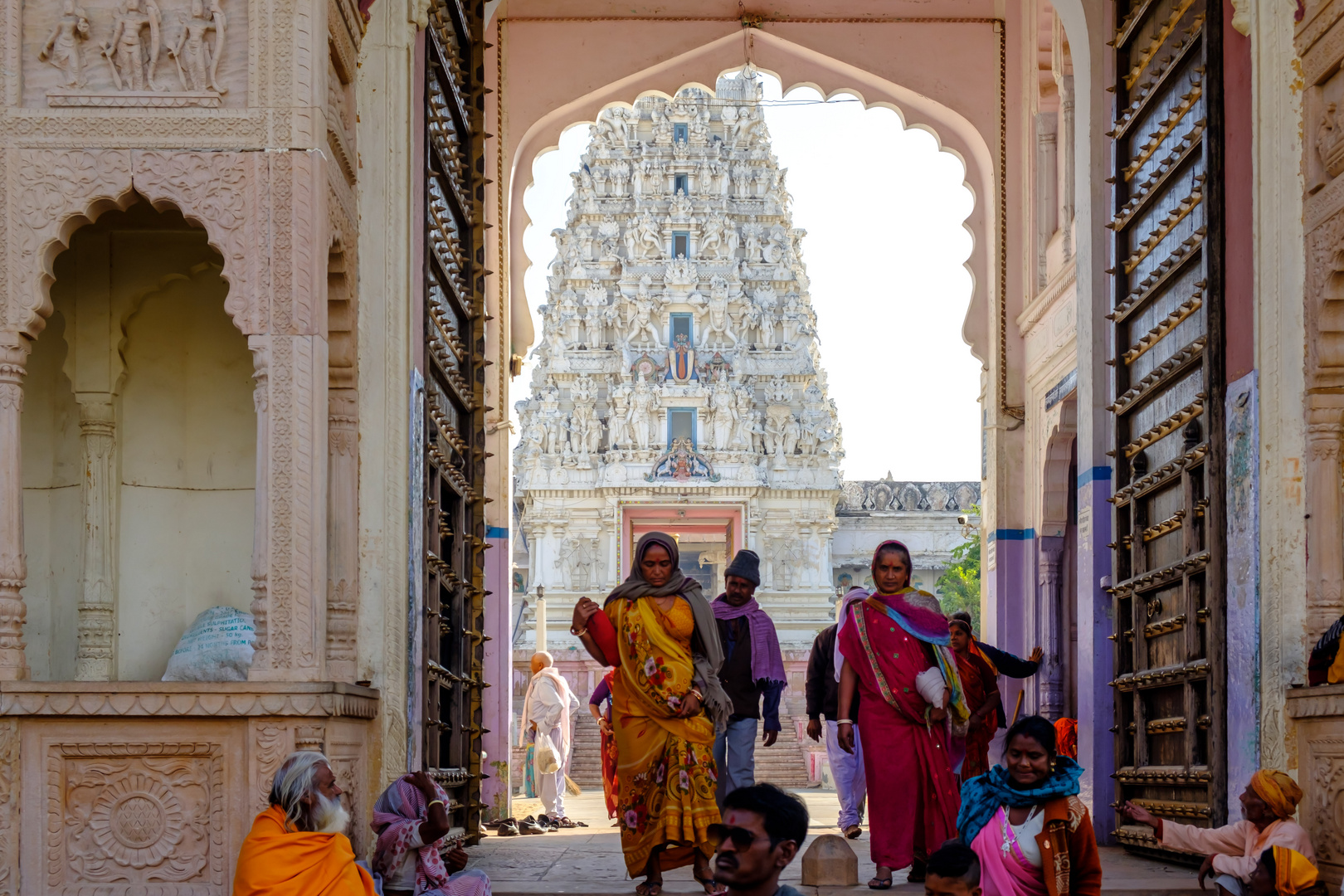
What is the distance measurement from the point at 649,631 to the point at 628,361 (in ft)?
121

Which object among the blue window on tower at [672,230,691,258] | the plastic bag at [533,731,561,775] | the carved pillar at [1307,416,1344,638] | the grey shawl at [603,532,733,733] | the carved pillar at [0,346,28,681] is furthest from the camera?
the blue window on tower at [672,230,691,258]

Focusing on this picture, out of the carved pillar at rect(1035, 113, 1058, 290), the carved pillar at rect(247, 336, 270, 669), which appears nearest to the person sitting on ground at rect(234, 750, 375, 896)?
the carved pillar at rect(247, 336, 270, 669)

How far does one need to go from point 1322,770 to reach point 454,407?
19.7 feet

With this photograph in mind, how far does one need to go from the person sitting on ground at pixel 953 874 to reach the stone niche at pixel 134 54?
465 cm

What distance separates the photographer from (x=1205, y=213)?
851 centimetres

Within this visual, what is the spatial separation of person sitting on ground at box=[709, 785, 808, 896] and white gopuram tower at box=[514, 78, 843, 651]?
3882 cm

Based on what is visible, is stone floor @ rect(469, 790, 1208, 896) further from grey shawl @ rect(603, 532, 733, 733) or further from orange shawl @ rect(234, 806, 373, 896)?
orange shawl @ rect(234, 806, 373, 896)

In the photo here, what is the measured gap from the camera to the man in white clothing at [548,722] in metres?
17.4

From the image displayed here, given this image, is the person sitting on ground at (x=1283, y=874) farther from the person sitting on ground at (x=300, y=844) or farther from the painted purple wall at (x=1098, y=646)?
the painted purple wall at (x=1098, y=646)

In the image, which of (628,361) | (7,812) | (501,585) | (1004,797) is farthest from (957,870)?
(628,361)

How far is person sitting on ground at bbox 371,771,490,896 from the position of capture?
6.62m

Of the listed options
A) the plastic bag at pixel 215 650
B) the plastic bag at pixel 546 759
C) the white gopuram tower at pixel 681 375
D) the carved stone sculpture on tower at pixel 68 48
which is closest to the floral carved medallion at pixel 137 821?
the plastic bag at pixel 215 650

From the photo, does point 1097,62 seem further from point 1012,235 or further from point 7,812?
point 7,812

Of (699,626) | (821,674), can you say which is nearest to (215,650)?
(699,626)
